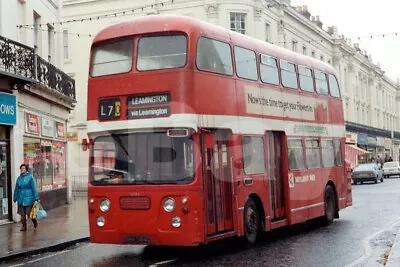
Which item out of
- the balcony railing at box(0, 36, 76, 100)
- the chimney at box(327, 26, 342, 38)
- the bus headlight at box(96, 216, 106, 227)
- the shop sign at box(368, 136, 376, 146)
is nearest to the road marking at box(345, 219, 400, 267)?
the bus headlight at box(96, 216, 106, 227)

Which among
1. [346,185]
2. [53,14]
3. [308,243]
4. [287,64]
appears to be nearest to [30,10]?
[53,14]

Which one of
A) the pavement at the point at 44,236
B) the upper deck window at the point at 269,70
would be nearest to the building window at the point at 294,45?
the pavement at the point at 44,236

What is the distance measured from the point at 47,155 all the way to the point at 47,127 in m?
1.11

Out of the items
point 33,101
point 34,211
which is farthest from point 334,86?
point 33,101

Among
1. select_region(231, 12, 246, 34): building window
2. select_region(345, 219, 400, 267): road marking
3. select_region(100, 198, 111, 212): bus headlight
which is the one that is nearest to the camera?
select_region(345, 219, 400, 267): road marking

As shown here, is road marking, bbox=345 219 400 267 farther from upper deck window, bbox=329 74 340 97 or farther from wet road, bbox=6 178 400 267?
upper deck window, bbox=329 74 340 97

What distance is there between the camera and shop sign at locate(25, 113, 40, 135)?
19.8m

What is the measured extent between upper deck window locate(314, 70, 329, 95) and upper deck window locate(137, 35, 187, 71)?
599 cm

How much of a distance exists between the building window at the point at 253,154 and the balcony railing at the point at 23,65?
8.05m

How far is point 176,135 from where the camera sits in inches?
398

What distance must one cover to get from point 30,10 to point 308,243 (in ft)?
45.5

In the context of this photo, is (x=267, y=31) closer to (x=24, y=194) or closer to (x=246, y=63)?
(x=24, y=194)

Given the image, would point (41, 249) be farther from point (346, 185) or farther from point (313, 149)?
point (346, 185)

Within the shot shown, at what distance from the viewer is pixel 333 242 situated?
12.3m
